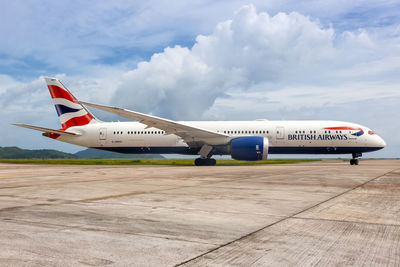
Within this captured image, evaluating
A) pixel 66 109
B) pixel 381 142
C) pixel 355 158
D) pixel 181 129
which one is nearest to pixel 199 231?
pixel 181 129

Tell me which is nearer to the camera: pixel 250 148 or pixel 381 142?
pixel 250 148

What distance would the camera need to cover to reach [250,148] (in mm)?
21234

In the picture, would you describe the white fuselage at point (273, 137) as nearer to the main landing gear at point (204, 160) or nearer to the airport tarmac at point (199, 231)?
the main landing gear at point (204, 160)

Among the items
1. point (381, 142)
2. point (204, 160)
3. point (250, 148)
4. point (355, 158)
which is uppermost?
point (381, 142)

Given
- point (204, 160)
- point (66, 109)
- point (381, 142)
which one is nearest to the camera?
point (204, 160)

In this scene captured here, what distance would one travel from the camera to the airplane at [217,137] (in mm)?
21703

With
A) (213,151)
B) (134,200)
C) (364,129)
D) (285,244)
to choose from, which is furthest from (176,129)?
(285,244)

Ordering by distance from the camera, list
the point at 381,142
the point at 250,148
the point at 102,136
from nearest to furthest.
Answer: the point at 250,148
the point at 381,142
the point at 102,136

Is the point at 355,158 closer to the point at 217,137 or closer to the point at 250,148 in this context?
the point at 250,148

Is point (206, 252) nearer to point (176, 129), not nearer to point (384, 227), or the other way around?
point (384, 227)

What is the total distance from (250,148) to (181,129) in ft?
16.1

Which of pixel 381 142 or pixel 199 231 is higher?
pixel 381 142

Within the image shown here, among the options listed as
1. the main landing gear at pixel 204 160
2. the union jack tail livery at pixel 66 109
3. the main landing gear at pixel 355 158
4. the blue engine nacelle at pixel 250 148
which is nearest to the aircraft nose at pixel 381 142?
the main landing gear at pixel 355 158

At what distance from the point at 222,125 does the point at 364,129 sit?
1054 cm
